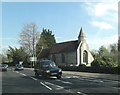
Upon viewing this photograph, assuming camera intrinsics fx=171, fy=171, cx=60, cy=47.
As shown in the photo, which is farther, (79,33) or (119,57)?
(79,33)

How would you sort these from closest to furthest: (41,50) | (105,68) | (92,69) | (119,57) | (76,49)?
(119,57) → (105,68) → (92,69) → (76,49) → (41,50)

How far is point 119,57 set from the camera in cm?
2069

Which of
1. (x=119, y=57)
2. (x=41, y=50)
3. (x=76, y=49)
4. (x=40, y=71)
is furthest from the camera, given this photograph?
(x=41, y=50)

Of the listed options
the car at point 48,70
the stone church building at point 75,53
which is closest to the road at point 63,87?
the car at point 48,70

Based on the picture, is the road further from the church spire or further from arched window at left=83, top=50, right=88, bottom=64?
arched window at left=83, top=50, right=88, bottom=64

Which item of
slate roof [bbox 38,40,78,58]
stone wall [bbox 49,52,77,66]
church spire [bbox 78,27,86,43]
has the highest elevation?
church spire [bbox 78,27,86,43]

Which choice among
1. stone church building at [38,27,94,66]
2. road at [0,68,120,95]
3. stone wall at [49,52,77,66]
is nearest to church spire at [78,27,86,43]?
stone church building at [38,27,94,66]

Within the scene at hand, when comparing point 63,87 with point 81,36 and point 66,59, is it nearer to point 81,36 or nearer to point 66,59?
point 81,36

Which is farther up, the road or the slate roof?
the slate roof

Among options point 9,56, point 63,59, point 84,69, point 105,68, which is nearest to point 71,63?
point 63,59

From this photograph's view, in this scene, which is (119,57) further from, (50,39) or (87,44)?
(50,39)

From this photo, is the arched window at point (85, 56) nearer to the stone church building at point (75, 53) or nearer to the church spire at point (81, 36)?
the stone church building at point (75, 53)

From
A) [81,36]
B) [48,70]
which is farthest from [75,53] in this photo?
[48,70]

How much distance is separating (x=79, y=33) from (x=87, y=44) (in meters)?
4.98
